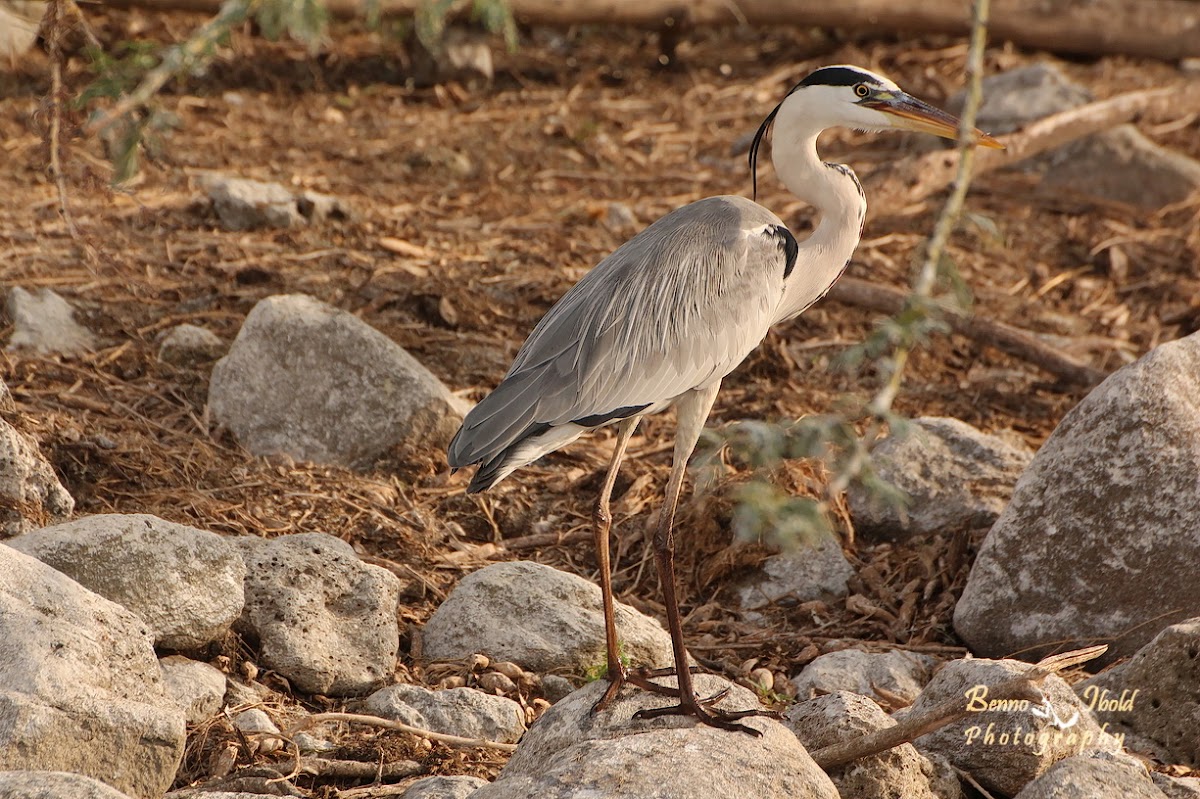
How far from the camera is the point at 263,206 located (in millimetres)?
6711

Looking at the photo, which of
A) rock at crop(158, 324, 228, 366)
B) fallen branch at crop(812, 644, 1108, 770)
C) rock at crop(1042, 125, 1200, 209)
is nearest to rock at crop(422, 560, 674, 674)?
fallen branch at crop(812, 644, 1108, 770)

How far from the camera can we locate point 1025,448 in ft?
17.8

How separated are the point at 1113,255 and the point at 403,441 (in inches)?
167

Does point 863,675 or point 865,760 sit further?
point 863,675

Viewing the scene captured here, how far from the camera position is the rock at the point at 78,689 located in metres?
2.83

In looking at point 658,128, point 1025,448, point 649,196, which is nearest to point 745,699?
point 1025,448

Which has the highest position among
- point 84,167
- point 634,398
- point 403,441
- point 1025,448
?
point 84,167

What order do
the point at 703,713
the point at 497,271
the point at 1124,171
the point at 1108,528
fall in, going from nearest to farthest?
the point at 703,713
the point at 1108,528
the point at 497,271
the point at 1124,171

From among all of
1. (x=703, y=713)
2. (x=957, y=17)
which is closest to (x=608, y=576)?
(x=703, y=713)

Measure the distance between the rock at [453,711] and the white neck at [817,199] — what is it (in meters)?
1.47

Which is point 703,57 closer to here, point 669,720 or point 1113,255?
point 1113,255

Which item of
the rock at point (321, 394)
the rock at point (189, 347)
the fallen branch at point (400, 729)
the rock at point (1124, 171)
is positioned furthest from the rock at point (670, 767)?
the rock at point (1124, 171)

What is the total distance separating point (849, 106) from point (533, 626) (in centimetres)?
181

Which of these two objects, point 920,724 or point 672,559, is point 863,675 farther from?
point 920,724
